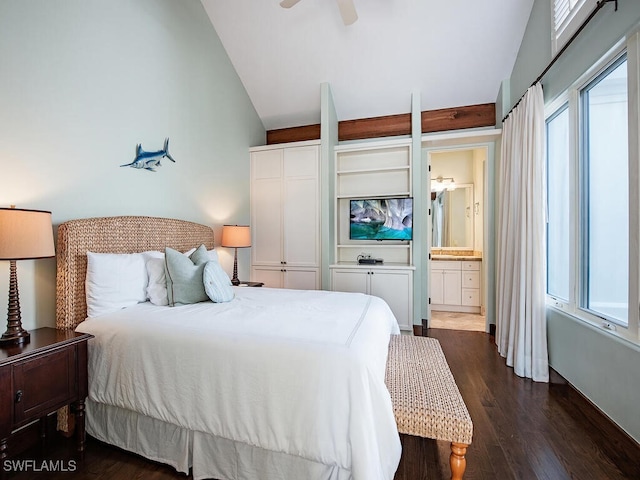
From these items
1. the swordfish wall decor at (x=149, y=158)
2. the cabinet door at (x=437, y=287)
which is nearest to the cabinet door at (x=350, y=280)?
the cabinet door at (x=437, y=287)

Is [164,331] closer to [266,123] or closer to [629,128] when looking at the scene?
[629,128]

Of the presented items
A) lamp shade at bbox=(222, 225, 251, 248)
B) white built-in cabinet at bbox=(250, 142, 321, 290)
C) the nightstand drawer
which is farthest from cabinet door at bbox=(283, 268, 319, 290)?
the nightstand drawer

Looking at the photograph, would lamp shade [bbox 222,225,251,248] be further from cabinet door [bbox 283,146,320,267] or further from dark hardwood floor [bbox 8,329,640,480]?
dark hardwood floor [bbox 8,329,640,480]

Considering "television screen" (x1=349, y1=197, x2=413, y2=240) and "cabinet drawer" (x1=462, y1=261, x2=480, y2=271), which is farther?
"cabinet drawer" (x1=462, y1=261, x2=480, y2=271)

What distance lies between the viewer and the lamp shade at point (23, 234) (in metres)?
1.46

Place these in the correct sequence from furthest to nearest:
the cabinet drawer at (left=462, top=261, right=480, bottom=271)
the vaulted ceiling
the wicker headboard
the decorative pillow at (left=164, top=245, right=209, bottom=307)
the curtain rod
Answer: the cabinet drawer at (left=462, top=261, right=480, bottom=271), the vaulted ceiling, the decorative pillow at (left=164, top=245, right=209, bottom=307), the wicker headboard, the curtain rod

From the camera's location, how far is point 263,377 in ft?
4.31

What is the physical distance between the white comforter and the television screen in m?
2.09

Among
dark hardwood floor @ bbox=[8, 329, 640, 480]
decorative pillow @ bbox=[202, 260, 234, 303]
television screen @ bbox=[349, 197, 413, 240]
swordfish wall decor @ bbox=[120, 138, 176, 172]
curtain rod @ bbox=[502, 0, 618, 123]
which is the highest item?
curtain rod @ bbox=[502, 0, 618, 123]

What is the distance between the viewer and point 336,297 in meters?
2.31

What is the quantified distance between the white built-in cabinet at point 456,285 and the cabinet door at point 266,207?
8.55 feet

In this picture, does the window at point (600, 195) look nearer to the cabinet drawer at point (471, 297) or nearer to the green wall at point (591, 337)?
the green wall at point (591, 337)

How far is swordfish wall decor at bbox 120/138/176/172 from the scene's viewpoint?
247 cm

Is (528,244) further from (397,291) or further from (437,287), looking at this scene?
(437,287)
